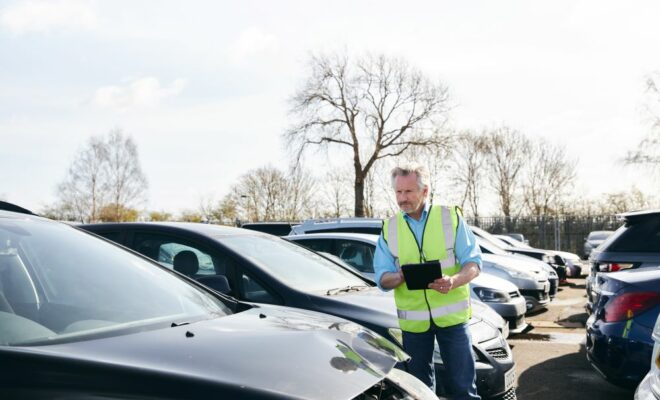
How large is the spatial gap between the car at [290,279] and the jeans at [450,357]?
38cm

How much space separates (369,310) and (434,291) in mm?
775

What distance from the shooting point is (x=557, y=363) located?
7262 millimetres

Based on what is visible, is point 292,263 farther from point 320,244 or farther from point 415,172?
point 320,244

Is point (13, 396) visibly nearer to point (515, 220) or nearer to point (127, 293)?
point (127, 293)

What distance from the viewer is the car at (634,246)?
22.8 feet

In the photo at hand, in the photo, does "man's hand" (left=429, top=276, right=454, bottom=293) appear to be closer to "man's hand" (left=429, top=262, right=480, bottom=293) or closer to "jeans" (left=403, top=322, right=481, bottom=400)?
"man's hand" (left=429, top=262, right=480, bottom=293)

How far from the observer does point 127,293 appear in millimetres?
2902

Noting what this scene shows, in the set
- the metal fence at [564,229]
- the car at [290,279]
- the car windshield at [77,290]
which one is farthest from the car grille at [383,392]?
the metal fence at [564,229]

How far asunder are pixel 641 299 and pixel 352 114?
33746 mm

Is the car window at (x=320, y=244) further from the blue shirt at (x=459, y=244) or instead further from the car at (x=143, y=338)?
the car at (x=143, y=338)

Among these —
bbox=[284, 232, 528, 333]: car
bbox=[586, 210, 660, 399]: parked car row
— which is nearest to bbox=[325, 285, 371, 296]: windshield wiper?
bbox=[586, 210, 660, 399]: parked car row

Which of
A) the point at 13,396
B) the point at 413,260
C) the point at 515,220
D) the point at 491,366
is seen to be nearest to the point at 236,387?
the point at 13,396

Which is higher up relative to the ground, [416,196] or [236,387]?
[416,196]

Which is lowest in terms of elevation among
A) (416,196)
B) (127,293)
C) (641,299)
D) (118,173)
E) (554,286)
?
(554,286)
